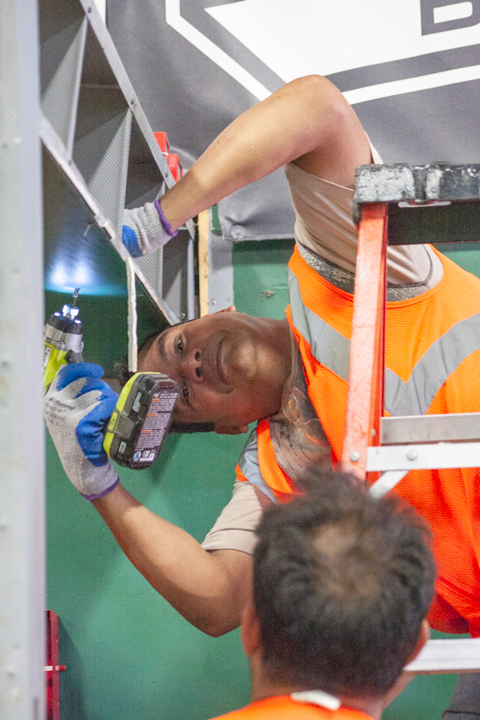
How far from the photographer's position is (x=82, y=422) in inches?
44.4

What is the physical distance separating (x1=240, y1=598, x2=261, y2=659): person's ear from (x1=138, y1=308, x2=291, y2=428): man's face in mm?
935

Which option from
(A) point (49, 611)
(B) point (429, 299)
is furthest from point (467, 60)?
(A) point (49, 611)

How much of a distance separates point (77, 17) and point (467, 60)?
141 cm

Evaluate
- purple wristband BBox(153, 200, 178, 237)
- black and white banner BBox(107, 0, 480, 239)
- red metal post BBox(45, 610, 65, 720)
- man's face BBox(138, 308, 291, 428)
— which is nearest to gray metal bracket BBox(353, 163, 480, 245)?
purple wristband BBox(153, 200, 178, 237)

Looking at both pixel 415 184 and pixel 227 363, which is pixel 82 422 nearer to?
pixel 227 363

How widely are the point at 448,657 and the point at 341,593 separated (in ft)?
0.84

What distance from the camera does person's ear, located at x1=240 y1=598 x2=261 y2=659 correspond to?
631 millimetres

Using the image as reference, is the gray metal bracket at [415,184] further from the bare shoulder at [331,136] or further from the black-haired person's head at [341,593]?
the black-haired person's head at [341,593]

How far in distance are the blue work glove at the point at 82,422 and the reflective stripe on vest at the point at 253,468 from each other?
403 mm

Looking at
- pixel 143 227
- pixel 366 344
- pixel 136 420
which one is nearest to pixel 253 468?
pixel 136 420

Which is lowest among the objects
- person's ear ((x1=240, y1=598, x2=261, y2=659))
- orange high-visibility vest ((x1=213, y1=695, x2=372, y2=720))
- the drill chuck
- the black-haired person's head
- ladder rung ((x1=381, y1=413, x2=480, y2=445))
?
orange high-visibility vest ((x1=213, y1=695, x2=372, y2=720))

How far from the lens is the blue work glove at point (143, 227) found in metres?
1.22

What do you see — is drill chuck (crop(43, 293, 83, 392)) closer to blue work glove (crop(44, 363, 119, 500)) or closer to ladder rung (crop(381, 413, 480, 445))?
blue work glove (crop(44, 363, 119, 500))

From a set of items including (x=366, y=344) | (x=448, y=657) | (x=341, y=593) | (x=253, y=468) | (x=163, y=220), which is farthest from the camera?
(x=253, y=468)
